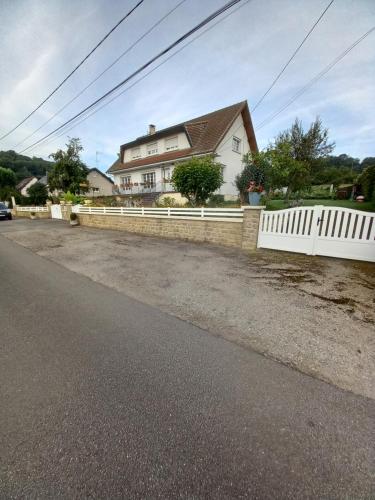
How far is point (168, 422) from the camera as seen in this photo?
1520mm

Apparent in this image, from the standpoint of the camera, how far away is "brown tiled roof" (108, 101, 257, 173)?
621 inches

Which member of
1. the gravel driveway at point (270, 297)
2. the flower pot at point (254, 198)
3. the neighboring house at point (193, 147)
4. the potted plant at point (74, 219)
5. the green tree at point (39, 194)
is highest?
the neighboring house at point (193, 147)

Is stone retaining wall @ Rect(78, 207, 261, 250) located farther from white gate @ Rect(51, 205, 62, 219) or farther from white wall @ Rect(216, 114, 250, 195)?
white gate @ Rect(51, 205, 62, 219)

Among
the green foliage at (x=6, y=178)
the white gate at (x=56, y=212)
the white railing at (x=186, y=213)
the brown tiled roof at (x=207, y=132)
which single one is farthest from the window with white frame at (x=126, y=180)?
the green foliage at (x=6, y=178)

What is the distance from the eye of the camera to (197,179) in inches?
359

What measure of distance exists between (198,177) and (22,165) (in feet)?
235

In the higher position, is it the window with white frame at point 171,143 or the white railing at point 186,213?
the window with white frame at point 171,143

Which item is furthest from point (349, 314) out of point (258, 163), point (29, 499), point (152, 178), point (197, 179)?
A: point (152, 178)

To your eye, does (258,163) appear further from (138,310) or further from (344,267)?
(138,310)

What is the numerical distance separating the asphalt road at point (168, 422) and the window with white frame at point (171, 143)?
1883cm

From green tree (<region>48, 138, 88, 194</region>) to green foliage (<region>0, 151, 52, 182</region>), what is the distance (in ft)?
124

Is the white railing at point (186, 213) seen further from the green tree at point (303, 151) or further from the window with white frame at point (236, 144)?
the window with white frame at point (236, 144)

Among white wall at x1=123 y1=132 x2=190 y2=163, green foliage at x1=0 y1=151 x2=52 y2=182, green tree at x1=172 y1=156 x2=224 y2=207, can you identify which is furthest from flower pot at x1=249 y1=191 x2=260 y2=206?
green foliage at x1=0 y1=151 x2=52 y2=182

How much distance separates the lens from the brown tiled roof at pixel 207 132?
15766 mm
